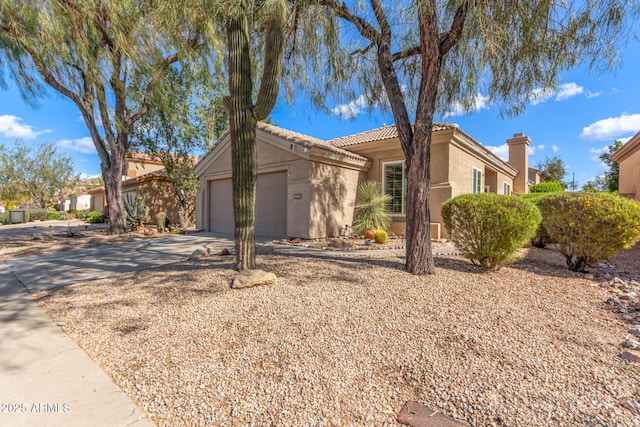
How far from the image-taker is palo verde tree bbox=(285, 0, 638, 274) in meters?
4.96

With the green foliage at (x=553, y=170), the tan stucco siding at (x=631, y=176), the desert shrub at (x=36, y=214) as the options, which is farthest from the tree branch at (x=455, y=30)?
the green foliage at (x=553, y=170)

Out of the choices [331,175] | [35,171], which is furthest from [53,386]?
[35,171]

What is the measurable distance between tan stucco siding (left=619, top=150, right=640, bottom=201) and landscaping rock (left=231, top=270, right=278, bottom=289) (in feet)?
53.1

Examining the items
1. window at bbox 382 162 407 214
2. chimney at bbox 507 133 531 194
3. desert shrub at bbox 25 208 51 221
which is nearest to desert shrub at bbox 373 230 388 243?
window at bbox 382 162 407 214

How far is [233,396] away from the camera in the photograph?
2367mm

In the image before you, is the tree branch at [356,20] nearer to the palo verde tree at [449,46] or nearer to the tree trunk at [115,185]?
the palo verde tree at [449,46]

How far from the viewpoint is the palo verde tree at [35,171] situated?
3030 cm

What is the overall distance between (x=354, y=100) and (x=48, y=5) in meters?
9.89

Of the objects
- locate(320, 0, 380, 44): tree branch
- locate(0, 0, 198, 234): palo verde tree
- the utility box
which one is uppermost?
locate(0, 0, 198, 234): palo verde tree

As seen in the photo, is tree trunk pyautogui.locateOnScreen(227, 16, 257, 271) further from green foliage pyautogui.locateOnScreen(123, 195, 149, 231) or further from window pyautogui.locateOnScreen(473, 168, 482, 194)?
green foliage pyautogui.locateOnScreen(123, 195, 149, 231)

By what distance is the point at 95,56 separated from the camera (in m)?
10.2

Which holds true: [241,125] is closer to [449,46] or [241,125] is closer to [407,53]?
[407,53]

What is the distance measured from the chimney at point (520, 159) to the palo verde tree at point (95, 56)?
21060 mm

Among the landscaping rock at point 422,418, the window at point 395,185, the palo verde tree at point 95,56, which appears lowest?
the landscaping rock at point 422,418
